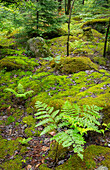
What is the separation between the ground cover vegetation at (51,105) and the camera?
2.32m

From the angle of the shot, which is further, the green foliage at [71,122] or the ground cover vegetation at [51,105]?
the ground cover vegetation at [51,105]

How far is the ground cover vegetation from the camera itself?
2320mm

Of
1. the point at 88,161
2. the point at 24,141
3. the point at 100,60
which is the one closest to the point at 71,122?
the point at 88,161

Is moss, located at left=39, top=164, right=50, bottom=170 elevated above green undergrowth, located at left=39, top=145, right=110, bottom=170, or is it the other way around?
green undergrowth, located at left=39, top=145, right=110, bottom=170

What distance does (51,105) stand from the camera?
4156mm

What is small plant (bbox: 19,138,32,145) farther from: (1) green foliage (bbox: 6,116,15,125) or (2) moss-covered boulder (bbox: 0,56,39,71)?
(2) moss-covered boulder (bbox: 0,56,39,71)

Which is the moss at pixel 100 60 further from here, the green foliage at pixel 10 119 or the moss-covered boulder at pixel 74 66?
the green foliage at pixel 10 119

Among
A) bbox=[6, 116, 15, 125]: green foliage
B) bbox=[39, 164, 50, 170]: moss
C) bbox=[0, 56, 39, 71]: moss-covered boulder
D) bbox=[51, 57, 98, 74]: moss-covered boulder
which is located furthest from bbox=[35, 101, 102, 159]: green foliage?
bbox=[0, 56, 39, 71]: moss-covered boulder

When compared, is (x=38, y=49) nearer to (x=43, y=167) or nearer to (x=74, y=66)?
(x=74, y=66)

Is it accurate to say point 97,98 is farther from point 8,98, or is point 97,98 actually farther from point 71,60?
point 8,98

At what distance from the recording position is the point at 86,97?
4.25m

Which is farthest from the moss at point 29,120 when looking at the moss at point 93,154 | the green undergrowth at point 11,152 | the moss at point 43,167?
the moss at point 93,154

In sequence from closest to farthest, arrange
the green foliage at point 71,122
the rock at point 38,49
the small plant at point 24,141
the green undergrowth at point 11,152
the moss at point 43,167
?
the green foliage at point 71,122 → the moss at point 43,167 → the green undergrowth at point 11,152 → the small plant at point 24,141 → the rock at point 38,49

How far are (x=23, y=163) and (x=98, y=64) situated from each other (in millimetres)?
6463
